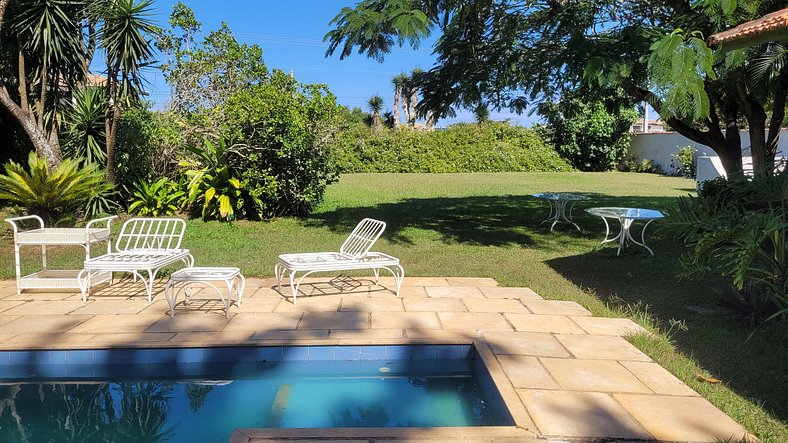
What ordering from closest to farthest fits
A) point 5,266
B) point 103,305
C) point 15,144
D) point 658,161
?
point 103,305
point 5,266
point 15,144
point 658,161

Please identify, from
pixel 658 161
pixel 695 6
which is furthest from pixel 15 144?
pixel 658 161

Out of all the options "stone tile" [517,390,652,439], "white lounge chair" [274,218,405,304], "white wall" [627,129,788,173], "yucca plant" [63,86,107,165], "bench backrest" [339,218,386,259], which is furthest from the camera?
"white wall" [627,129,788,173]

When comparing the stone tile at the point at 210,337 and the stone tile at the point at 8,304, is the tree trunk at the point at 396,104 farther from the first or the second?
the stone tile at the point at 210,337

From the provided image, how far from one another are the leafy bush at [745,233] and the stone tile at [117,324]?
4553 millimetres

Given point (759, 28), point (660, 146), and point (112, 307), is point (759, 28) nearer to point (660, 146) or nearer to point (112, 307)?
point (112, 307)

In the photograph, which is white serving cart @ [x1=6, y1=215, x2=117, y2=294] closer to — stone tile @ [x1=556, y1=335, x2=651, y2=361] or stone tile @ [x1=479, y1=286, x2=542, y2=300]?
stone tile @ [x1=479, y1=286, x2=542, y2=300]

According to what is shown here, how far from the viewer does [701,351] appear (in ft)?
13.9

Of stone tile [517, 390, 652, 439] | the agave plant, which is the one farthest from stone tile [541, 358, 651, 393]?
the agave plant

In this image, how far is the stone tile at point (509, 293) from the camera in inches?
229

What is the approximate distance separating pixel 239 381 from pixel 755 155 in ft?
25.5

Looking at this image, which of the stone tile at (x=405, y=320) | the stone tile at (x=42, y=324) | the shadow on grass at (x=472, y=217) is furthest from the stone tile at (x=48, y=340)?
the shadow on grass at (x=472, y=217)

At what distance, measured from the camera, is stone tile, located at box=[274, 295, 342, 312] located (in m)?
5.23

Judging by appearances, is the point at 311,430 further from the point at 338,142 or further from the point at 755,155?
the point at 338,142

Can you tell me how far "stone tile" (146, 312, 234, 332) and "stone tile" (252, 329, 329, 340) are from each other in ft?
1.42
